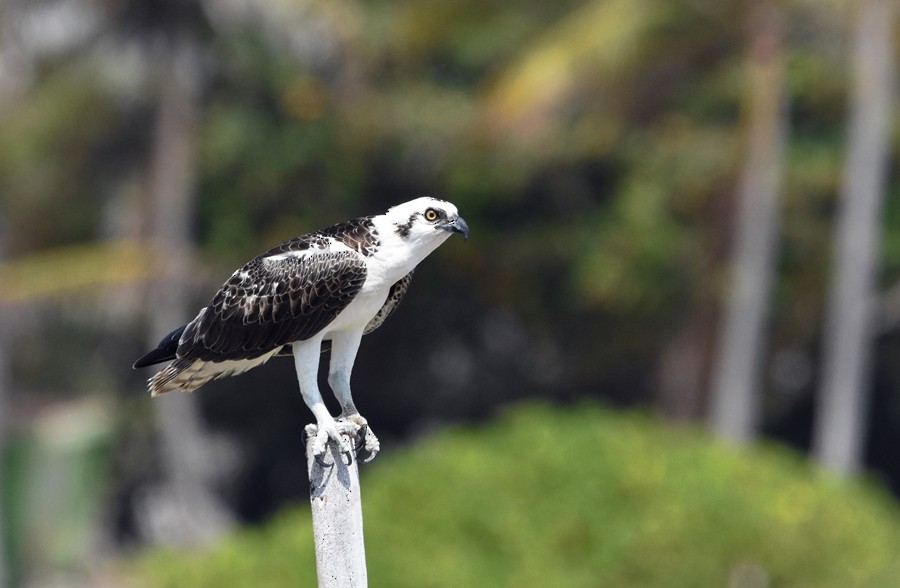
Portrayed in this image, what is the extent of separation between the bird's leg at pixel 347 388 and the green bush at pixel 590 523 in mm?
11410

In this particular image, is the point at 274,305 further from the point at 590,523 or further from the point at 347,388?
the point at 590,523

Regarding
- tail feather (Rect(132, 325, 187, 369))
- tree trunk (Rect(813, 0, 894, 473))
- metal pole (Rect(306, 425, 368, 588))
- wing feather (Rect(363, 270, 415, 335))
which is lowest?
metal pole (Rect(306, 425, 368, 588))

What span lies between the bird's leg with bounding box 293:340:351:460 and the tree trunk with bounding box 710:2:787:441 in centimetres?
2174

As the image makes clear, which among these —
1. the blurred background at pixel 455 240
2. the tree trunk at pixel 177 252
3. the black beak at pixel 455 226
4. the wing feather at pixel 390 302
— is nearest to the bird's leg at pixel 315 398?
the wing feather at pixel 390 302

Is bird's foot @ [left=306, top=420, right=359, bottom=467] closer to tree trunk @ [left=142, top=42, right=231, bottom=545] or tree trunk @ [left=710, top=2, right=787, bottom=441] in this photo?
tree trunk @ [left=710, top=2, right=787, bottom=441]

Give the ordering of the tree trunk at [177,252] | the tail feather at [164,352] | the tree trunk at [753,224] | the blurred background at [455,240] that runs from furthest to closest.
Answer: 1. the tree trunk at [177,252]
2. the blurred background at [455,240]
3. the tree trunk at [753,224]
4. the tail feather at [164,352]

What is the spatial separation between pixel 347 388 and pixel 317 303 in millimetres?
397

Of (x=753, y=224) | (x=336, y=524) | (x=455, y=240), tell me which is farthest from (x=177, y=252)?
(x=336, y=524)

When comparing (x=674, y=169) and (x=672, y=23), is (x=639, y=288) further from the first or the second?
(x=672, y=23)

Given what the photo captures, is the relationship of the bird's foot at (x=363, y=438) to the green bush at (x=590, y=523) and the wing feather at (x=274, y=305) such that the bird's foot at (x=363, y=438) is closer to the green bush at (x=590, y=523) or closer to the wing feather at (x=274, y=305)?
the wing feather at (x=274, y=305)

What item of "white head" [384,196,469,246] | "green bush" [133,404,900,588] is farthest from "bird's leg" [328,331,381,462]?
"green bush" [133,404,900,588]

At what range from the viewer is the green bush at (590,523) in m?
19.7

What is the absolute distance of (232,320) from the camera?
8367mm

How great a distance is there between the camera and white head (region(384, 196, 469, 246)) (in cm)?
812
